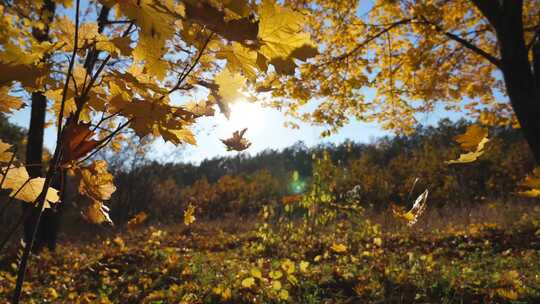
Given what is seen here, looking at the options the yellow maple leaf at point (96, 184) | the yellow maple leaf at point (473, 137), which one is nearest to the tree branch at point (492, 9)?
the yellow maple leaf at point (473, 137)

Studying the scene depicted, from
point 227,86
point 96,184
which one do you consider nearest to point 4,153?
point 96,184

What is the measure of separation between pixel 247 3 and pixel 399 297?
8.72ft

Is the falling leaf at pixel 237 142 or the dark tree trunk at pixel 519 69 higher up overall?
the dark tree trunk at pixel 519 69

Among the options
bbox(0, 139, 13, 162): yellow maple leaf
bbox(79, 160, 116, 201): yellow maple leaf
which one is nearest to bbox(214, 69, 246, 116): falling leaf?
bbox(79, 160, 116, 201): yellow maple leaf

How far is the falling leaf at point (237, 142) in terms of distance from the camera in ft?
3.04

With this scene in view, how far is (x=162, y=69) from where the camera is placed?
0.69 metres

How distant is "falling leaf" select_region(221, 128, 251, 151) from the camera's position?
93 centimetres

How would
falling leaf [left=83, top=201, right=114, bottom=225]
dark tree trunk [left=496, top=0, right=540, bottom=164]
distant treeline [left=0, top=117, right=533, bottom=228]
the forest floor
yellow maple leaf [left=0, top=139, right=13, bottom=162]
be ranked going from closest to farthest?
yellow maple leaf [left=0, top=139, right=13, bottom=162] → falling leaf [left=83, top=201, right=114, bottom=225] → the forest floor → dark tree trunk [left=496, top=0, right=540, bottom=164] → distant treeline [left=0, top=117, right=533, bottom=228]

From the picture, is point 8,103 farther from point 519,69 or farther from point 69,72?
point 519,69

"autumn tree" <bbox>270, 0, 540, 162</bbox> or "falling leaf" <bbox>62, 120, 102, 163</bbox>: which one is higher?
"autumn tree" <bbox>270, 0, 540, 162</bbox>

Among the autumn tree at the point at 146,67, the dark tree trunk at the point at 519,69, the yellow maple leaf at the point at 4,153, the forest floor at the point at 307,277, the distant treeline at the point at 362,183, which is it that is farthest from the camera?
the distant treeline at the point at 362,183

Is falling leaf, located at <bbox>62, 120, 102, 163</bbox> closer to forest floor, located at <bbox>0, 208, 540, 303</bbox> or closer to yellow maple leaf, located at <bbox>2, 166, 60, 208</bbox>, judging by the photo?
yellow maple leaf, located at <bbox>2, 166, 60, 208</bbox>

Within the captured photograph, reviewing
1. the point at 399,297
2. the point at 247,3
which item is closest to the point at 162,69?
the point at 247,3

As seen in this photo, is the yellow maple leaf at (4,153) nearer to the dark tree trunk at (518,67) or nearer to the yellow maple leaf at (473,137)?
the yellow maple leaf at (473,137)
